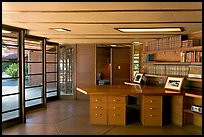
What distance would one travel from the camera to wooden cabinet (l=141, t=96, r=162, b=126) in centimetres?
555

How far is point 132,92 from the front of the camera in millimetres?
5449

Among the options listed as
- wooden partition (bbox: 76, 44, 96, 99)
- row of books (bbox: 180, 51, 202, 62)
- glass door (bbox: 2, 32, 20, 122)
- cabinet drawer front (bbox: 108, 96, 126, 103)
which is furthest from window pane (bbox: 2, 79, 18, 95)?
row of books (bbox: 180, 51, 202, 62)

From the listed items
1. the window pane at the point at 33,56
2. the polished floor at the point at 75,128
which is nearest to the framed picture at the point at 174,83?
the polished floor at the point at 75,128

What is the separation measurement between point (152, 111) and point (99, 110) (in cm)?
126

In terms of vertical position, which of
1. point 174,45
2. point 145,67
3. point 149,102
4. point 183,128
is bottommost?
point 183,128

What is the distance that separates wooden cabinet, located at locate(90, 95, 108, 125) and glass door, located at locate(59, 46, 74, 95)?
13.3 ft

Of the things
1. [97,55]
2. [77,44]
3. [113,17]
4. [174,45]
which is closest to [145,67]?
[174,45]

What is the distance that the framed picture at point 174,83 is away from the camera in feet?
18.6

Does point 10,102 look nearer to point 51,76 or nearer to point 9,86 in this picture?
point 9,86

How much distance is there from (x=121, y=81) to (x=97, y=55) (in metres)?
1.45

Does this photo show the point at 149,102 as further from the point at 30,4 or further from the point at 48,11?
the point at 30,4

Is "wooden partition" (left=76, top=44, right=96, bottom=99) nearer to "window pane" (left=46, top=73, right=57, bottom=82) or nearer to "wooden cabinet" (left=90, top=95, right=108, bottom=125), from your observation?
"window pane" (left=46, top=73, right=57, bottom=82)

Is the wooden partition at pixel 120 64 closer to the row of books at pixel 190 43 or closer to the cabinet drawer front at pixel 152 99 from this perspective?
the row of books at pixel 190 43

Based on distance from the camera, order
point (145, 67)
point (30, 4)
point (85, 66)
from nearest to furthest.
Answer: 1. point (30, 4)
2. point (145, 67)
3. point (85, 66)
